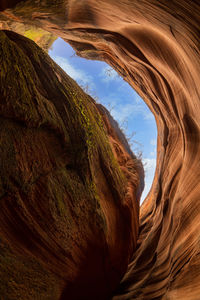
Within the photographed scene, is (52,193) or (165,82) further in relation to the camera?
(165,82)

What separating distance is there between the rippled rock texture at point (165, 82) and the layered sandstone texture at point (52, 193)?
0.82m

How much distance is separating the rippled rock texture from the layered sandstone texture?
32.1 inches

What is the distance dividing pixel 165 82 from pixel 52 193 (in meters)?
3.77

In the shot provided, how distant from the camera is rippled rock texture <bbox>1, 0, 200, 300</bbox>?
129 inches

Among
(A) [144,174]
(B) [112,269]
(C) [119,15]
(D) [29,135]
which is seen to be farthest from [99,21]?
(A) [144,174]

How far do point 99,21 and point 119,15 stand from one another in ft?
3.19

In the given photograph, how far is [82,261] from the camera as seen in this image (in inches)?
185

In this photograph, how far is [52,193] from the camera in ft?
13.7

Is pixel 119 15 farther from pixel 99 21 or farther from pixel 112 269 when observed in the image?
pixel 112 269

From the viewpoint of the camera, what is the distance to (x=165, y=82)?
16.7 ft

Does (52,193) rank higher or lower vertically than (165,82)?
lower

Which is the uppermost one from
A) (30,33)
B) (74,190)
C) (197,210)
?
(30,33)

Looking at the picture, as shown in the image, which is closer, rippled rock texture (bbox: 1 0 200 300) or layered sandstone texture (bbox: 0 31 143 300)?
rippled rock texture (bbox: 1 0 200 300)

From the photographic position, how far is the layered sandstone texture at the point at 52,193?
3.55 metres
